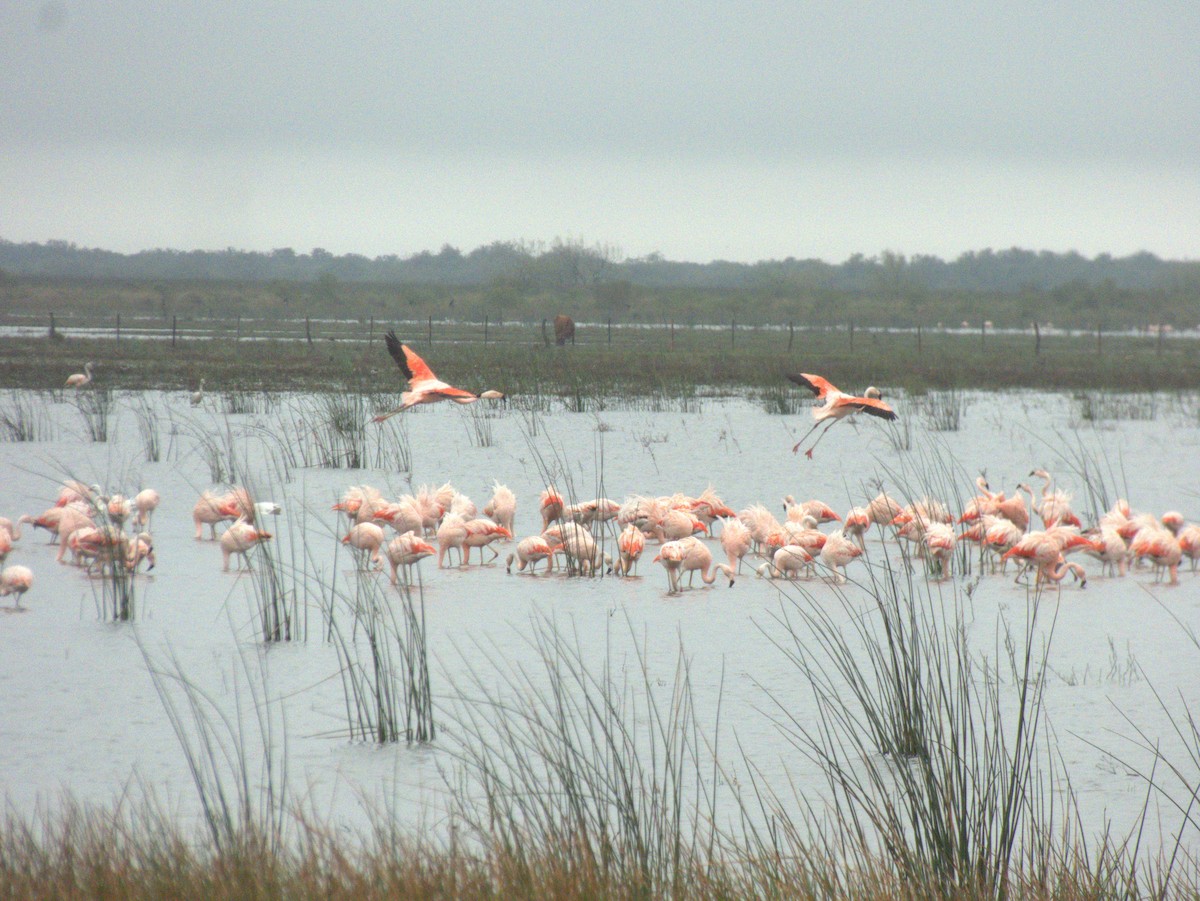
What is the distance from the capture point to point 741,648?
556 centimetres

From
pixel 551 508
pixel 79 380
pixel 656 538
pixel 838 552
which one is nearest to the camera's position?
pixel 838 552

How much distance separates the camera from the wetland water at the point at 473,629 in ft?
13.0

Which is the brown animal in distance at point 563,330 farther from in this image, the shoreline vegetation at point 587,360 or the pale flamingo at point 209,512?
the pale flamingo at point 209,512

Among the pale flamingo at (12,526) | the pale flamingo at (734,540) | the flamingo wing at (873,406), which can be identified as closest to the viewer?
the pale flamingo at (12,526)

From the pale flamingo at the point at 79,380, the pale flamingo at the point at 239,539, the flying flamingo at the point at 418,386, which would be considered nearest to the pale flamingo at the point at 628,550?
the pale flamingo at the point at 239,539

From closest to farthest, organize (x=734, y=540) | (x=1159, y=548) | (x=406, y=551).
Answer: (x=406, y=551)
(x=1159, y=548)
(x=734, y=540)

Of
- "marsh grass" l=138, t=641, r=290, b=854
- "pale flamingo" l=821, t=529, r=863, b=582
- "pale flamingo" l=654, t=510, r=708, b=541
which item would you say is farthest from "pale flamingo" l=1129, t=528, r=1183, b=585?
"marsh grass" l=138, t=641, r=290, b=854

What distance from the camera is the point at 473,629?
5.84 m

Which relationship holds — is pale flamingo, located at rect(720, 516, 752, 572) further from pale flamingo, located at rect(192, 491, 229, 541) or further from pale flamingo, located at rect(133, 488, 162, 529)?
pale flamingo, located at rect(133, 488, 162, 529)

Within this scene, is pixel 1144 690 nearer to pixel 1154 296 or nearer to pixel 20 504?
pixel 20 504

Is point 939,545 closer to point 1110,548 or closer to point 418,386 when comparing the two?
point 1110,548

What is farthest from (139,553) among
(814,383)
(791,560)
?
(814,383)

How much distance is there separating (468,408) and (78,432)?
16.6 feet

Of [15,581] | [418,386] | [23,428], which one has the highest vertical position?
[418,386]
